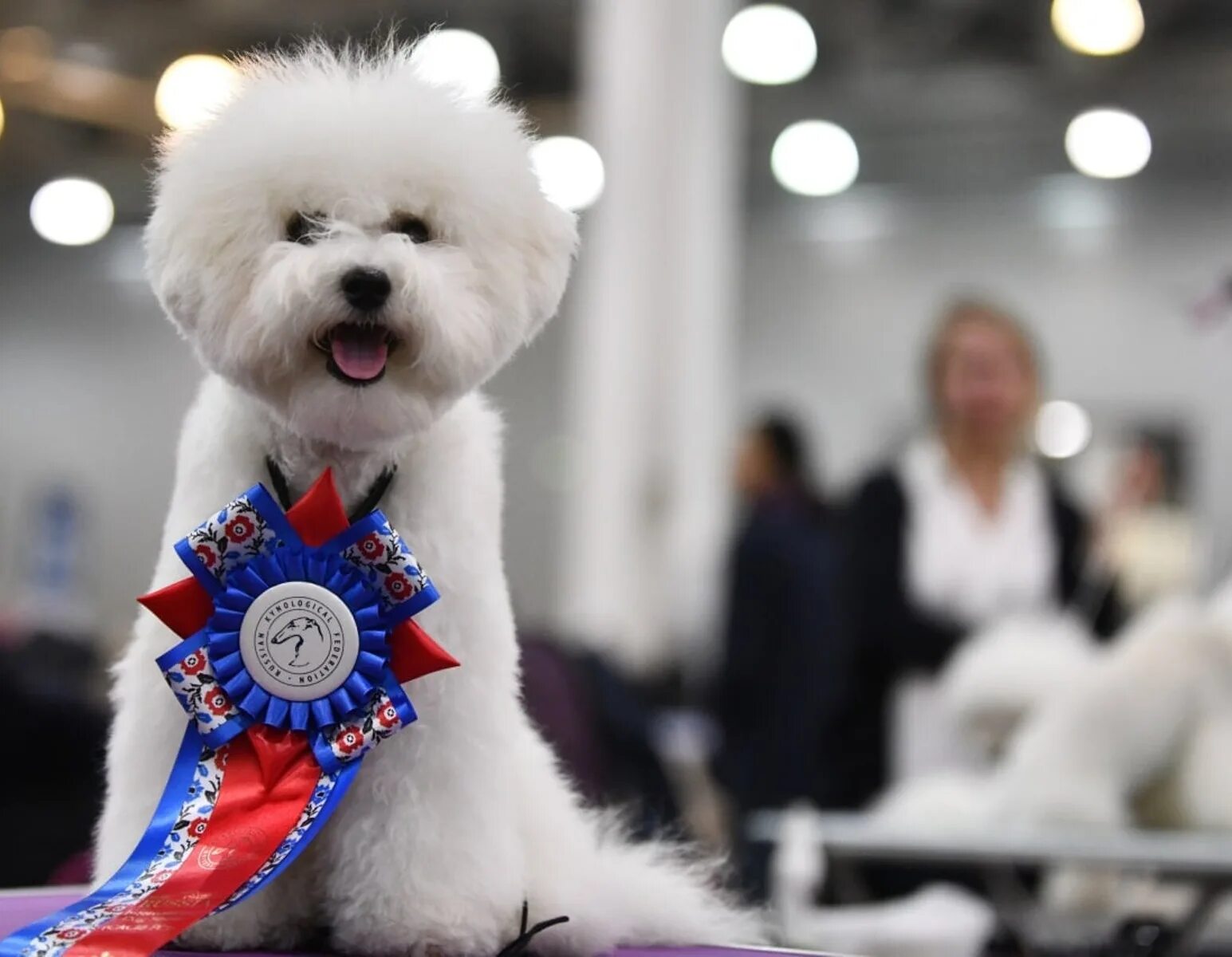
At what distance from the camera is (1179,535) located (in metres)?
7.86

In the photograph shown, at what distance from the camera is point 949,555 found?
9.25 feet

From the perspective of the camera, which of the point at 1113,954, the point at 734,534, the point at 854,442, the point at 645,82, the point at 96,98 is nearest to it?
the point at 1113,954

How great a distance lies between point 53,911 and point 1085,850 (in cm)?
105

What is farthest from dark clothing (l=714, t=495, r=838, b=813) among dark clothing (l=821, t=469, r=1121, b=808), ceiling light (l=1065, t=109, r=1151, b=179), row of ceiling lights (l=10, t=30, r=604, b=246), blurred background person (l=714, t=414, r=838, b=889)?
ceiling light (l=1065, t=109, r=1151, b=179)

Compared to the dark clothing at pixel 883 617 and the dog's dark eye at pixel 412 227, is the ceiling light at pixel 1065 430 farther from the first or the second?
the dog's dark eye at pixel 412 227

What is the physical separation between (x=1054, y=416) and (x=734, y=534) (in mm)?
4991

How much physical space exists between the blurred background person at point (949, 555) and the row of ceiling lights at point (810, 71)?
2785 mm

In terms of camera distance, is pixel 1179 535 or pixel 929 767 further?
pixel 1179 535

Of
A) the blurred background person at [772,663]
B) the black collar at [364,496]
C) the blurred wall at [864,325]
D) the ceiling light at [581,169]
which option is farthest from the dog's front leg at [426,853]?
the blurred wall at [864,325]

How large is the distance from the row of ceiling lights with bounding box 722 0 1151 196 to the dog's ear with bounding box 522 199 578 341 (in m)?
4.65

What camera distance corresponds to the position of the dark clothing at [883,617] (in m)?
2.77

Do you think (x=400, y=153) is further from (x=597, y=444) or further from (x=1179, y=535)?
(x=1179, y=535)

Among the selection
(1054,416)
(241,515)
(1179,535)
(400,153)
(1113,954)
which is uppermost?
(1054,416)

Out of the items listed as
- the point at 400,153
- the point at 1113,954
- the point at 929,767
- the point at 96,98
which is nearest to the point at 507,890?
the point at 400,153
